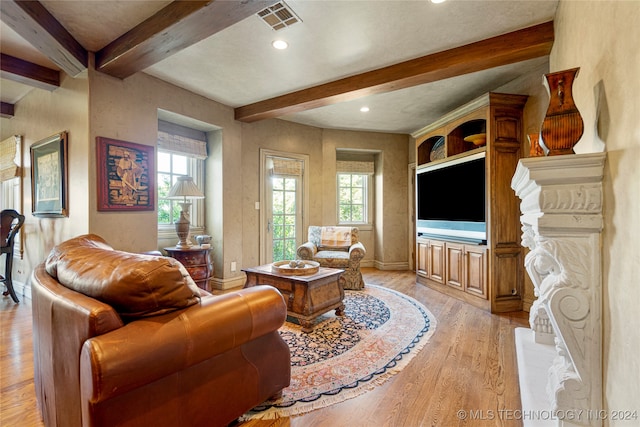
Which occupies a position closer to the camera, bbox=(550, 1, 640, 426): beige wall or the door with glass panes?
bbox=(550, 1, 640, 426): beige wall

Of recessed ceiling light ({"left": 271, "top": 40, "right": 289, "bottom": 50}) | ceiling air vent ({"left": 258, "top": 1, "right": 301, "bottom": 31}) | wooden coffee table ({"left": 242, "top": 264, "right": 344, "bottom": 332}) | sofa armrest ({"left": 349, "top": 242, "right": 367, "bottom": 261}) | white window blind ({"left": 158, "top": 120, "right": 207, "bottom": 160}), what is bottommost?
wooden coffee table ({"left": 242, "top": 264, "right": 344, "bottom": 332})

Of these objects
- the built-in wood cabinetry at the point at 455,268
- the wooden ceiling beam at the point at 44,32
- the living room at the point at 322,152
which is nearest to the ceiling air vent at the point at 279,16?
the wooden ceiling beam at the point at 44,32

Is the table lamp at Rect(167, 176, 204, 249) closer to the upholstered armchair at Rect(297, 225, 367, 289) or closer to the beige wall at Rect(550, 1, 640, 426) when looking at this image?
the upholstered armchair at Rect(297, 225, 367, 289)

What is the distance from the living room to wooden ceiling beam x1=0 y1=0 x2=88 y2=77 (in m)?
0.18

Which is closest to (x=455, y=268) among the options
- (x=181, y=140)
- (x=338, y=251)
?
(x=338, y=251)

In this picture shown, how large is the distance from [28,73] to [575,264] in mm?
4668

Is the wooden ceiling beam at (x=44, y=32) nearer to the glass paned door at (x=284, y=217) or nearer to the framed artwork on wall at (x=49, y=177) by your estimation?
the framed artwork on wall at (x=49, y=177)

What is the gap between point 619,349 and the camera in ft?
3.50

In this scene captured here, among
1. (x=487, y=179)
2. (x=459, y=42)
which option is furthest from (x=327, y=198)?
(x=459, y=42)

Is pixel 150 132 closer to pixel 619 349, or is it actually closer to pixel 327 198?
pixel 327 198

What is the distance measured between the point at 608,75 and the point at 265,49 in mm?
2522

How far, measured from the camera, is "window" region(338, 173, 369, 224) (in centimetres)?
596

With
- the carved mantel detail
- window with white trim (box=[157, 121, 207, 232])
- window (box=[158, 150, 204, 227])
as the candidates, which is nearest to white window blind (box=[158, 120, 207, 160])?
window with white trim (box=[157, 121, 207, 232])

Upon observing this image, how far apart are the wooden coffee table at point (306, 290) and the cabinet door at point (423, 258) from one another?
6.09ft
